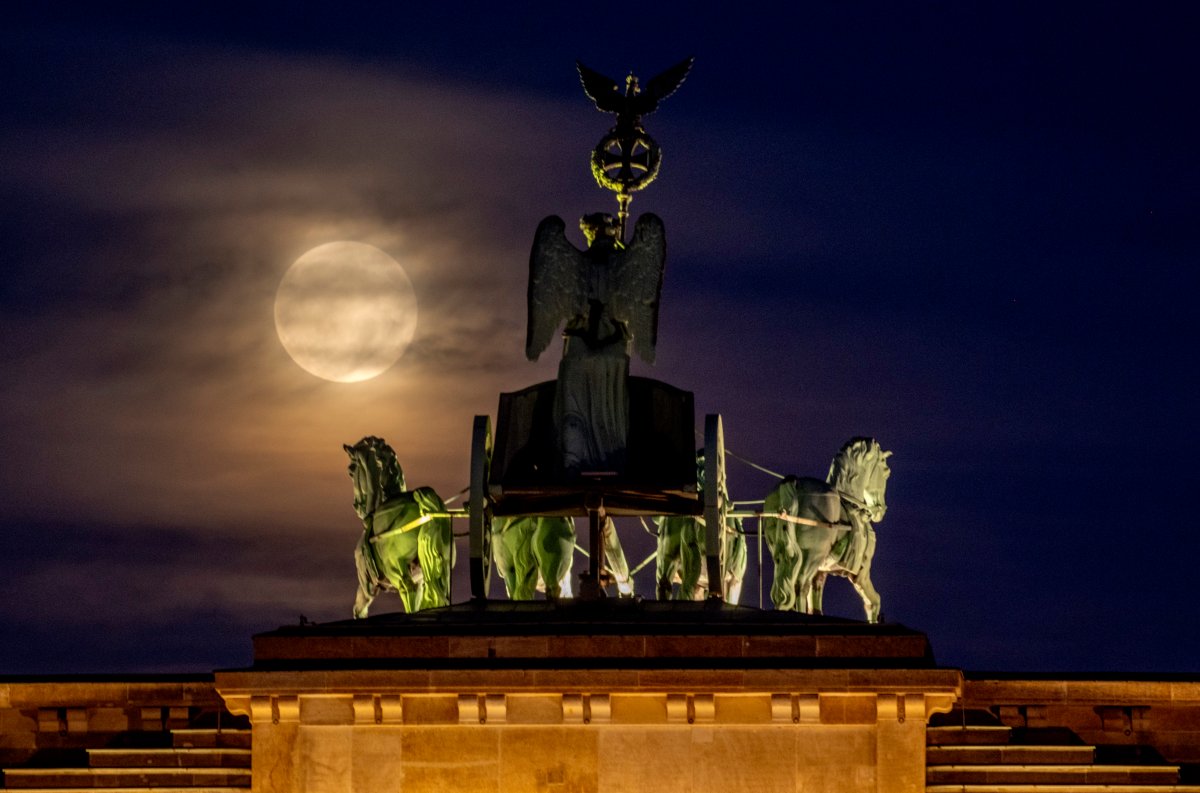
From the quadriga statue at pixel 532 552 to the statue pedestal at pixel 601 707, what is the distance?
600cm

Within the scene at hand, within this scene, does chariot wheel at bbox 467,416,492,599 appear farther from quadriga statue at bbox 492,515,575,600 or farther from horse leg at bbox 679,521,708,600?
horse leg at bbox 679,521,708,600

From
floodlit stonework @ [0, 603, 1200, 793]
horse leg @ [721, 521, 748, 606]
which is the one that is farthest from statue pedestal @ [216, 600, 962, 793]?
horse leg @ [721, 521, 748, 606]

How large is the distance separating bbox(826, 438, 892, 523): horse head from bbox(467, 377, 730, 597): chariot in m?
5.24

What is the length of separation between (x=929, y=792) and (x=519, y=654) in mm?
4145

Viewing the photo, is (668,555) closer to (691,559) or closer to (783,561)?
(691,559)

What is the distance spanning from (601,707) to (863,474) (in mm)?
10806

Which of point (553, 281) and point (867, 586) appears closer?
point (553, 281)

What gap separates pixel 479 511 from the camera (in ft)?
122

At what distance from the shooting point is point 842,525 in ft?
136

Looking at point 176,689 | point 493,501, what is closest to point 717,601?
point 493,501

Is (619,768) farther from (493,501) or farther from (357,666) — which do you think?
(493,501)

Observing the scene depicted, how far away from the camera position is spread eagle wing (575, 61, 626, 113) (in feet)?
130

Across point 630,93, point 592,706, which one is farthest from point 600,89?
point 592,706

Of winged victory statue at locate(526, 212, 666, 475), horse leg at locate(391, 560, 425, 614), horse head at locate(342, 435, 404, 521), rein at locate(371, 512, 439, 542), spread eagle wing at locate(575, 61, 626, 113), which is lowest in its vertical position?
horse leg at locate(391, 560, 425, 614)
